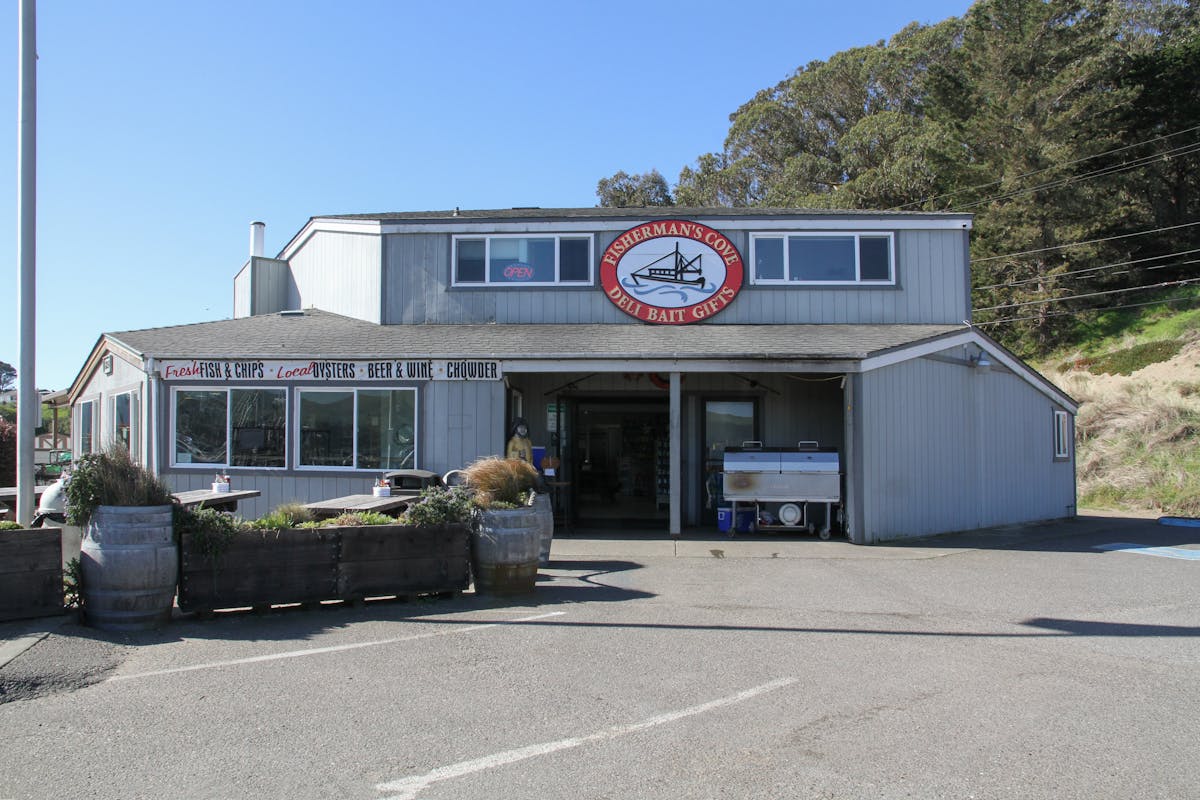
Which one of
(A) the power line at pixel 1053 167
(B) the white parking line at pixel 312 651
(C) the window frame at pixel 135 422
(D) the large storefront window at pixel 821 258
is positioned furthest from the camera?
(A) the power line at pixel 1053 167

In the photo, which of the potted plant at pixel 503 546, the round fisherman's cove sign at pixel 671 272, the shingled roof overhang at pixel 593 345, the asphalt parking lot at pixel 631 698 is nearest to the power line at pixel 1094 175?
the shingled roof overhang at pixel 593 345

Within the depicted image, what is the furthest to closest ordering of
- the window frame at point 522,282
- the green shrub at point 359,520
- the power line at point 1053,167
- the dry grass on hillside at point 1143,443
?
the power line at point 1053,167 < the dry grass on hillside at point 1143,443 < the window frame at point 522,282 < the green shrub at point 359,520

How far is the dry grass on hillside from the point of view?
20.6 meters

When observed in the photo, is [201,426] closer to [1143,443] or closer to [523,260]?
[523,260]

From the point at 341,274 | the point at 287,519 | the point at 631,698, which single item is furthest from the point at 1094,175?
the point at 631,698

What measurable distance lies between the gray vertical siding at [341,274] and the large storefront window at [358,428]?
10.3 feet

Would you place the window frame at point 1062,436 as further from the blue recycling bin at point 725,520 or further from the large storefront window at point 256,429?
the large storefront window at point 256,429

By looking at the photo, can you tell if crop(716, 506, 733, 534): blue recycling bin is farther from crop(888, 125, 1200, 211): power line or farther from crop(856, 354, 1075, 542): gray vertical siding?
crop(888, 125, 1200, 211): power line

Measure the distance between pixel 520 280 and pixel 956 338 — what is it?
7.62m

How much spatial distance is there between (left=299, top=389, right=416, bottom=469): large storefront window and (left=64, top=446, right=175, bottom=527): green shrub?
6.43 meters

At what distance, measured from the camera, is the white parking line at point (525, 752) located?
4.10 meters

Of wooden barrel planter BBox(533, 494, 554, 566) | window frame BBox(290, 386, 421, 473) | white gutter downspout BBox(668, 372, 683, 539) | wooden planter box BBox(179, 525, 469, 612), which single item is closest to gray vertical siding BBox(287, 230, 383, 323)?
window frame BBox(290, 386, 421, 473)

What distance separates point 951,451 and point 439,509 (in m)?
9.16

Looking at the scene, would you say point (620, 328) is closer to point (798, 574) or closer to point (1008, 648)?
point (798, 574)
